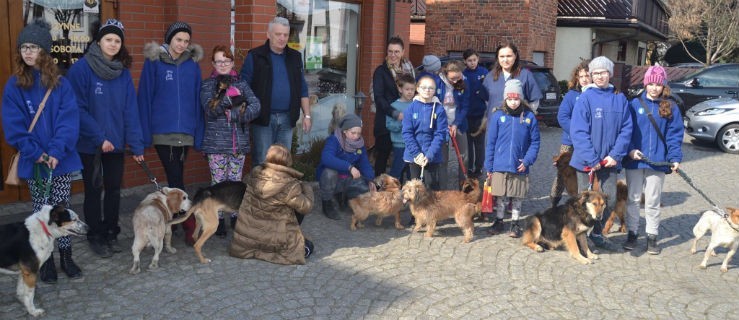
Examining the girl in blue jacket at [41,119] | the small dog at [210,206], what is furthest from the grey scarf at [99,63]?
the small dog at [210,206]

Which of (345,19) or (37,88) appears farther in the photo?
(345,19)

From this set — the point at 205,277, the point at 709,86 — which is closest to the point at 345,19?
the point at 205,277

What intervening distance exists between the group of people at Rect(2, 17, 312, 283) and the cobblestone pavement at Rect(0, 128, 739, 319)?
0.41m

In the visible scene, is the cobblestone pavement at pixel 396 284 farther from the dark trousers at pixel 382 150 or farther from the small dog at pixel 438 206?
the dark trousers at pixel 382 150

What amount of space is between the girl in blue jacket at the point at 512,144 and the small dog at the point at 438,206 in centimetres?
33

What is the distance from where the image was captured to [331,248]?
605cm

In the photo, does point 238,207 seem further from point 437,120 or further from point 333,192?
point 437,120

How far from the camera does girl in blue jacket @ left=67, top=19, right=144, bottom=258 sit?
199 inches

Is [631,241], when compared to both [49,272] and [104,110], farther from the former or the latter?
[49,272]

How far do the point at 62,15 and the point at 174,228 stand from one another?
2796 millimetres

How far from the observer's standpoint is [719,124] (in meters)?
13.8

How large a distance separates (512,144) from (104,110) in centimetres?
388

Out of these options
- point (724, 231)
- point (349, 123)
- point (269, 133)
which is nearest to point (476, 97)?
point (349, 123)

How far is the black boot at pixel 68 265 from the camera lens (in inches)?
195
